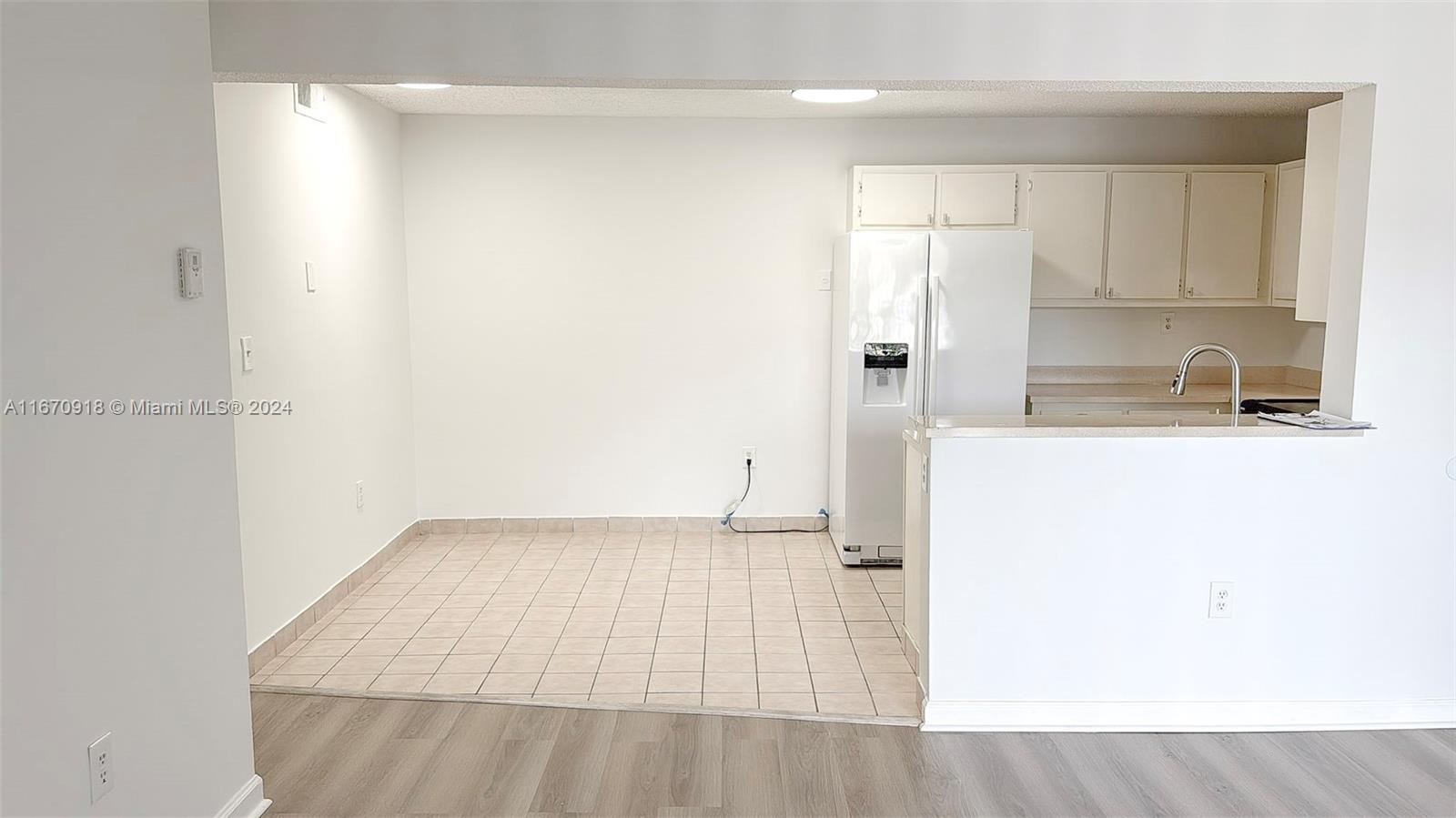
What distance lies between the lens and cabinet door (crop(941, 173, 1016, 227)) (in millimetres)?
4828

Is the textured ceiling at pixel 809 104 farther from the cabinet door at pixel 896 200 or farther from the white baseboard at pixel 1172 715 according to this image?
the white baseboard at pixel 1172 715

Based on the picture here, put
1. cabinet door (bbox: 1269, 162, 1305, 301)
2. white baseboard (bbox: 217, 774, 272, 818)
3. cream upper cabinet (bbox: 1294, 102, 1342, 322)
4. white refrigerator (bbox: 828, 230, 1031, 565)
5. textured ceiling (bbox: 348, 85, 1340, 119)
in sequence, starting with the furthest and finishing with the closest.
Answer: cabinet door (bbox: 1269, 162, 1305, 301)
white refrigerator (bbox: 828, 230, 1031, 565)
textured ceiling (bbox: 348, 85, 1340, 119)
cream upper cabinet (bbox: 1294, 102, 1342, 322)
white baseboard (bbox: 217, 774, 272, 818)

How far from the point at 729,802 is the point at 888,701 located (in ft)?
2.54

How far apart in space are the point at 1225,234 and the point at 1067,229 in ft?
2.61

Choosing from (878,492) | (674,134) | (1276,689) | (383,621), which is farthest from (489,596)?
(1276,689)

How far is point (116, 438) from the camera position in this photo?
1.89 metres

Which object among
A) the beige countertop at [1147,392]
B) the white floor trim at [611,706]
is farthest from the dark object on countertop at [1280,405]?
the white floor trim at [611,706]

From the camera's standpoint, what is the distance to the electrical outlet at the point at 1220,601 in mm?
2838

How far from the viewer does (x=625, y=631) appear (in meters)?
3.71

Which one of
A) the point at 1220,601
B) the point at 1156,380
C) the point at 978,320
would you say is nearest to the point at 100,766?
the point at 1220,601

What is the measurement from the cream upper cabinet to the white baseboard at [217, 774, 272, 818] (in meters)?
3.88

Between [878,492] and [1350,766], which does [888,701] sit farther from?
[878,492]

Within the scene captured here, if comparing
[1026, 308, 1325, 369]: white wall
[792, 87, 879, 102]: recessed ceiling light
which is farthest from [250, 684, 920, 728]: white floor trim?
[1026, 308, 1325, 369]: white wall

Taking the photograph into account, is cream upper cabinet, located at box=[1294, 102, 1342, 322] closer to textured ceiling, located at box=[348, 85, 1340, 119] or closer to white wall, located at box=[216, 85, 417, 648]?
textured ceiling, located at box=[348, 85, 1340, 119]
